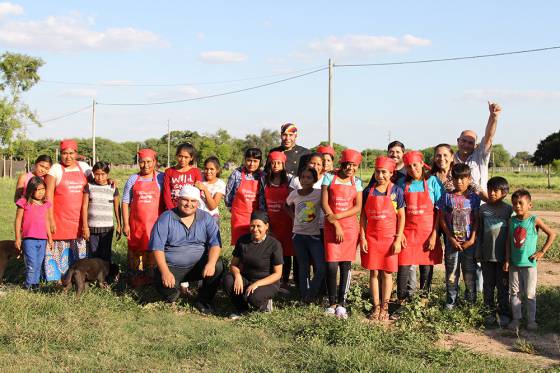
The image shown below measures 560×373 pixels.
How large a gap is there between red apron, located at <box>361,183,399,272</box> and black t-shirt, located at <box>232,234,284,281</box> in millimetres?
936

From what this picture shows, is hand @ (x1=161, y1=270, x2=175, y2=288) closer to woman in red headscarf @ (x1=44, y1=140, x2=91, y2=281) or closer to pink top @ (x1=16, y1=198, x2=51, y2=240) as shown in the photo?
woman in red headscarf @ (x1=44, y1=140, x2=91, y2=281)

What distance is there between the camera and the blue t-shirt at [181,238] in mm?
6215

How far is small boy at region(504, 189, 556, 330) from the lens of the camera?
5.62 metres

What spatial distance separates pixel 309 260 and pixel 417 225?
1218mm

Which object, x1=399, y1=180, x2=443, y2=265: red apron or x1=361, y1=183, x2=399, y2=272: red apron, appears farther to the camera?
x1=399, y1=180, x2=443, y2=265: red apron

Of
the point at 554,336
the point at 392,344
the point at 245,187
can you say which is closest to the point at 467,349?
the point at 392,344

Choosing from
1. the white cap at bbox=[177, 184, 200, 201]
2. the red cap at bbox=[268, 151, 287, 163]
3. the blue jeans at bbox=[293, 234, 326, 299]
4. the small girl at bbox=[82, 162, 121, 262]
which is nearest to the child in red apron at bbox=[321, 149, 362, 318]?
the blue jeans at bbox=[293, 234, 326, 299]

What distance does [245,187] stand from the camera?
6691 mm

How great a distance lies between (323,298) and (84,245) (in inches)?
120

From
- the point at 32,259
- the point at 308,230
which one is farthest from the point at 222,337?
the point at 32,259

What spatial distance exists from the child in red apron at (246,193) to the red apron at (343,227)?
0.98 metres

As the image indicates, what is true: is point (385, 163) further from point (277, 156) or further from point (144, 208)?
point (144, 208)

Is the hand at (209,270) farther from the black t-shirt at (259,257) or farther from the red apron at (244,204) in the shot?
the red apron at (244,204)

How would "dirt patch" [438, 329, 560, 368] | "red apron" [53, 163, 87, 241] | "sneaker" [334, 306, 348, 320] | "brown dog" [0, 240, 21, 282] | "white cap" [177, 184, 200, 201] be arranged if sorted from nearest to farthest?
"dirt patch" [438, 329, 560, 368], "sneaker" [334, 306, 348, 320], "white cap" [177, 184, 200, 201], "red apron" [53, 163, 87, 241], "brown dog" [0, 240, 21, 282]
